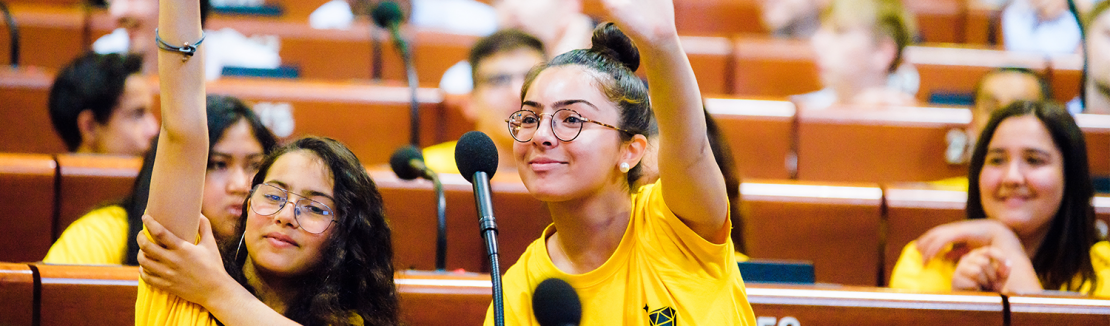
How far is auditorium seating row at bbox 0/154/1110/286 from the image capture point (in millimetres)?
2084

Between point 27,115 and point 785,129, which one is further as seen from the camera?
point 785,129

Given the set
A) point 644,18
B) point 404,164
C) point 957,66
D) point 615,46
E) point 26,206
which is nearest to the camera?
point 644,18

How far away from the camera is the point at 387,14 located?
2807mm

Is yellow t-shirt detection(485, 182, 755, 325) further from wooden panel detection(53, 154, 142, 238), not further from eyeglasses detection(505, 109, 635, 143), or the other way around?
wooden panel detection(53, 154, 142, 238)

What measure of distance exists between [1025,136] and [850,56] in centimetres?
106

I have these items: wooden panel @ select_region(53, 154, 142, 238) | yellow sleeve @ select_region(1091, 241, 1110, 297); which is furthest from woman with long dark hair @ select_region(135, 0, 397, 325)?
yellow sleeve @ select_region(1091, 241, 1110, 297)

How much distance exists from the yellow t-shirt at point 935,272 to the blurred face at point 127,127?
194cm

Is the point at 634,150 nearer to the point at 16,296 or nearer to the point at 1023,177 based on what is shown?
the point at 16,296

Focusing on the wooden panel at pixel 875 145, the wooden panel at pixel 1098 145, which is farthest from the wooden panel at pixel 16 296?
the wooden panel at pixel 1098 145

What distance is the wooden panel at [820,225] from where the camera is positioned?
226 centimetres

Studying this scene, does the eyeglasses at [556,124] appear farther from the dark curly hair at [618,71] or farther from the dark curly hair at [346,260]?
the dark curly hair at [346,260]

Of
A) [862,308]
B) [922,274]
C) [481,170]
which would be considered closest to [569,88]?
[481,170]

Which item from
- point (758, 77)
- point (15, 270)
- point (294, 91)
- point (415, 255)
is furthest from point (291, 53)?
point (15, 270)

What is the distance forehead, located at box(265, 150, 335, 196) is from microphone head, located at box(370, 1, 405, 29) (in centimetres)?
137
